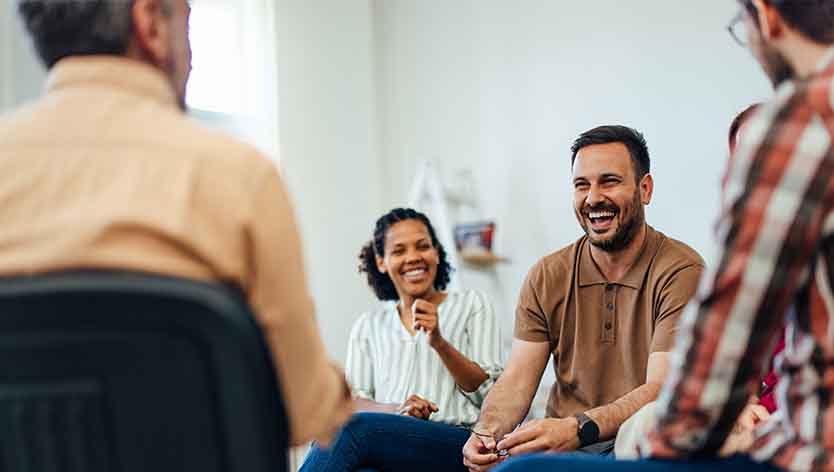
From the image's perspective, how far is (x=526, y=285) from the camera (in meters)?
2.36

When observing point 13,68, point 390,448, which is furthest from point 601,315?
point 13,68

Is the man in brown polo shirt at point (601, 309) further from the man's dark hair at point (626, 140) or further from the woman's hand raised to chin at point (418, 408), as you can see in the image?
the woman's hand raised to chin at point (418, 408)

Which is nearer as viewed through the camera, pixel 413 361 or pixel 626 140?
pixel 626 140

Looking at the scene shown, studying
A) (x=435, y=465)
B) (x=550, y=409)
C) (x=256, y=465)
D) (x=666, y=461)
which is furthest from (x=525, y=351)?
(x=256, y=465)

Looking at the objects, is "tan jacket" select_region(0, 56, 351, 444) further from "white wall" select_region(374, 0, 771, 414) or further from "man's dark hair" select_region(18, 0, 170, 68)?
"white wall" select_region(374, 0, 771, 414)

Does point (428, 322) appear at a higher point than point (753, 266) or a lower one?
lower

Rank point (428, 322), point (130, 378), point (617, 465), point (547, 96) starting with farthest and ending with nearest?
point (547, 96), point (428, 322), point (617, 465), point (130, 378)

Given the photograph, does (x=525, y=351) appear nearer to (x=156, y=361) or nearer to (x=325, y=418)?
(x=325, y=418)

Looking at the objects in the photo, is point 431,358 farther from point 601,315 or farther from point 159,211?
point 159,211

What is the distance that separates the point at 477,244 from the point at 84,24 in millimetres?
2723

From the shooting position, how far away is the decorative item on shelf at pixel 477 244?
3.73m

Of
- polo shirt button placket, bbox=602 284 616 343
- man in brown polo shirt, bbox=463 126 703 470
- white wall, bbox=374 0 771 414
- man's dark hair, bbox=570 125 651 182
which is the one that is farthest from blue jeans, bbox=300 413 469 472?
white wall, bbox=374 0 771 414

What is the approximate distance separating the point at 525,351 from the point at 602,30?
163 cm

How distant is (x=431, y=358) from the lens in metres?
2.64
